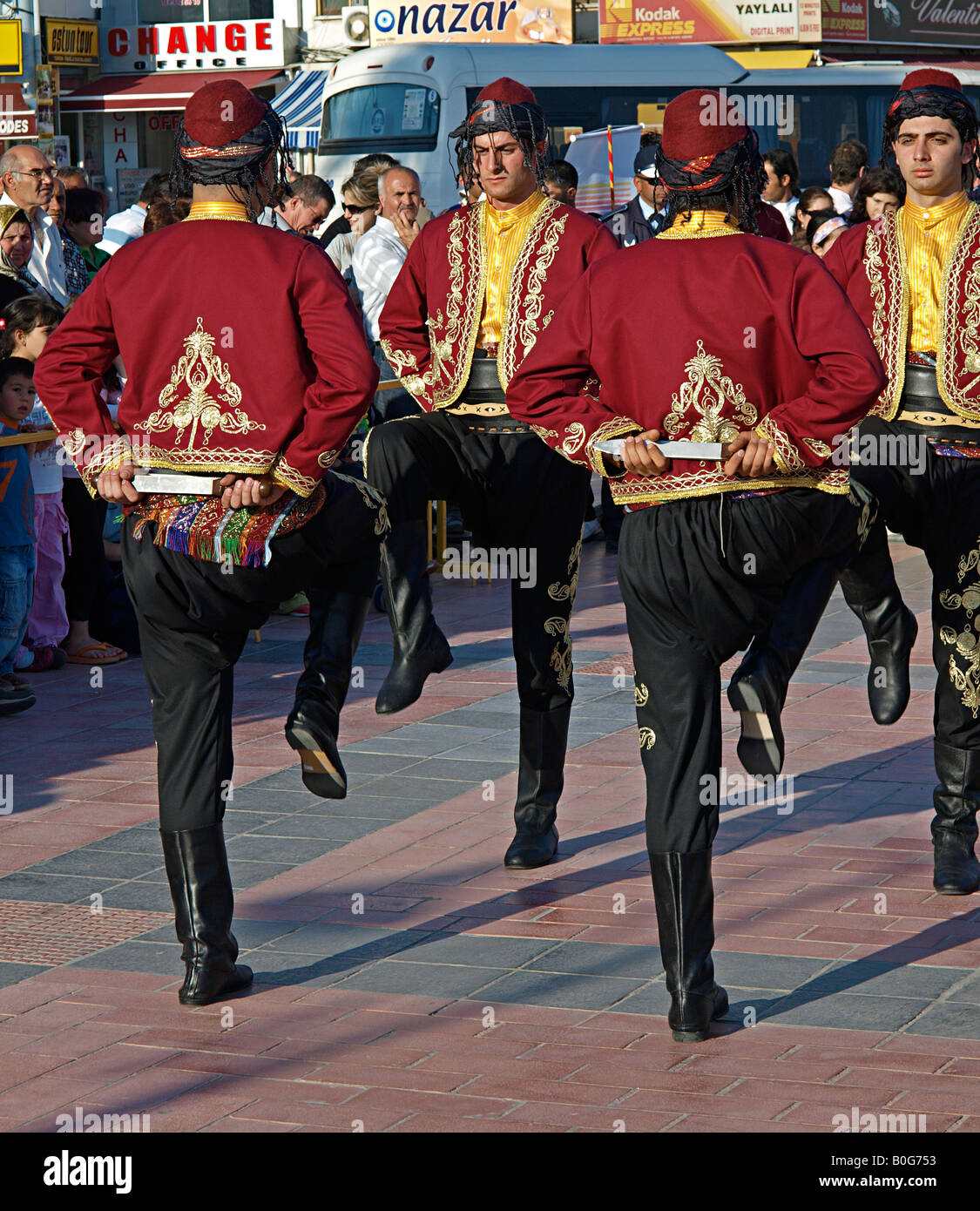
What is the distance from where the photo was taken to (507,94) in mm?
5598

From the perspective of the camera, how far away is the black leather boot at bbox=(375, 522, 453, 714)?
563 cm

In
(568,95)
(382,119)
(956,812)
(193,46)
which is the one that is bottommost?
(956,812)

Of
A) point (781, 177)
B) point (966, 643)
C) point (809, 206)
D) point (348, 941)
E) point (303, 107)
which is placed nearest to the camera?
point (348, 941)

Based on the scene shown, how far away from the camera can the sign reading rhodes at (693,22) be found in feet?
106

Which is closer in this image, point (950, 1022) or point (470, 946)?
point (950, 1022)

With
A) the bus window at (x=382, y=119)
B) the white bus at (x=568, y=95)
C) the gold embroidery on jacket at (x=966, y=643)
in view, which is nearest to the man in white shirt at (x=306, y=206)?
the gold embroidery on jacket at (x=966, y=643)

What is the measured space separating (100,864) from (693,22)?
30.0 metres

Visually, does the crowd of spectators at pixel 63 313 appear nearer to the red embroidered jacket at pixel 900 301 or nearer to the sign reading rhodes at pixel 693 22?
the red embroidered jacket at pixel 900 301

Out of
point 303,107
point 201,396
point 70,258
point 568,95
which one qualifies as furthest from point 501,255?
point 303,107

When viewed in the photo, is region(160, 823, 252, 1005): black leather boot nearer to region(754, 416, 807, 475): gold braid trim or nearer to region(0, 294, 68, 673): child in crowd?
region(754, 416, 807, 475): gold braid trim

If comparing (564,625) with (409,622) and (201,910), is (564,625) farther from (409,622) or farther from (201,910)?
(201,910)

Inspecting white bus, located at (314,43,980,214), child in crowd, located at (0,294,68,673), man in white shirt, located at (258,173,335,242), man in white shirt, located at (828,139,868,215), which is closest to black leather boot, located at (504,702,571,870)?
child in crowd, located at (0,294,68,673)

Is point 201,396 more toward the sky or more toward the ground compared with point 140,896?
more toward the sky

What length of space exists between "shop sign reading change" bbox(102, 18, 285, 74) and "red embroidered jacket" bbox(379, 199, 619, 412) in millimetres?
32300
